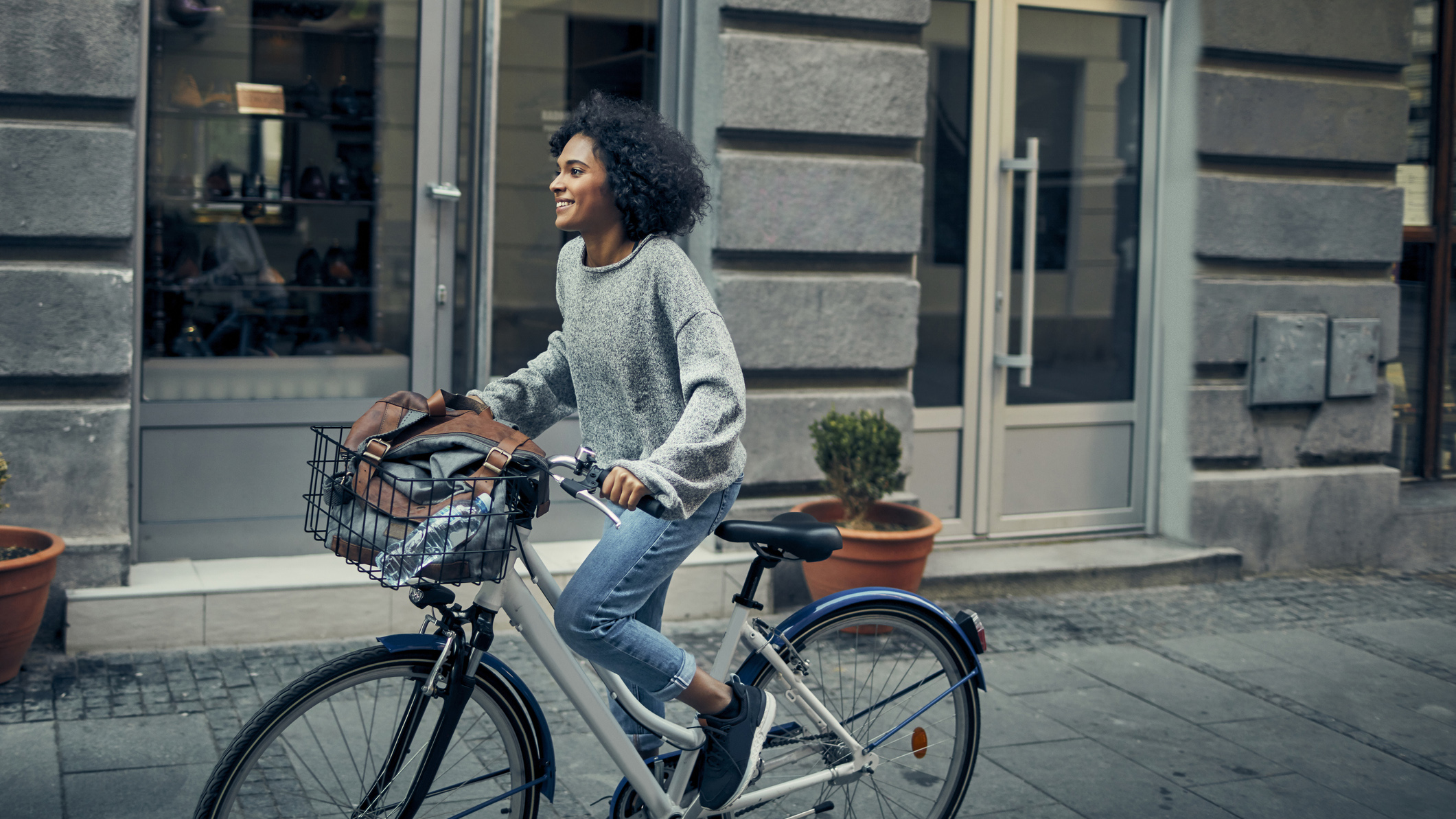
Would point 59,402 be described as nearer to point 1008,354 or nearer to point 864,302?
point 864,302

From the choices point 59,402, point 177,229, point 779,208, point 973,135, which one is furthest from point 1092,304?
point 59,402

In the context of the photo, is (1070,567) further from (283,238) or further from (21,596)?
(21,596)

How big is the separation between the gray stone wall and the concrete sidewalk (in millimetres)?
529

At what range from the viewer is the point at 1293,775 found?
420 cm

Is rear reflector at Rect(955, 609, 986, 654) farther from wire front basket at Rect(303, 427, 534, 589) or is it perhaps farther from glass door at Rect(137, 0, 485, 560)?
glass door at Rect(137, 0, 485, 560)

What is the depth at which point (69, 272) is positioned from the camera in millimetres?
4859

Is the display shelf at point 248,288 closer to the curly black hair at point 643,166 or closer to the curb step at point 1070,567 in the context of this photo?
the curb step at point 1070,567

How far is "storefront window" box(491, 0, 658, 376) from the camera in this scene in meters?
5.95

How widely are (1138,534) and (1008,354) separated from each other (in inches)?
46.3

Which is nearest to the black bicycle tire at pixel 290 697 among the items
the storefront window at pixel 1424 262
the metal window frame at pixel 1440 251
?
the storefront window at pixel 1424 262

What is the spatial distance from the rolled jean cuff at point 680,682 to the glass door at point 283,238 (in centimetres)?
316

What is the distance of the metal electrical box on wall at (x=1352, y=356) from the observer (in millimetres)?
6879

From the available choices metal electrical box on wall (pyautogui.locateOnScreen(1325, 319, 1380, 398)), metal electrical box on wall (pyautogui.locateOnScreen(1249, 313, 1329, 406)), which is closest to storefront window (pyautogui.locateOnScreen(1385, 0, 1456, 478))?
metal electrical box on wall (pyautogui.locateOnScreen(1325, 319, 1380, 398))

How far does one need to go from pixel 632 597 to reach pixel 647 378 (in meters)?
0.47
